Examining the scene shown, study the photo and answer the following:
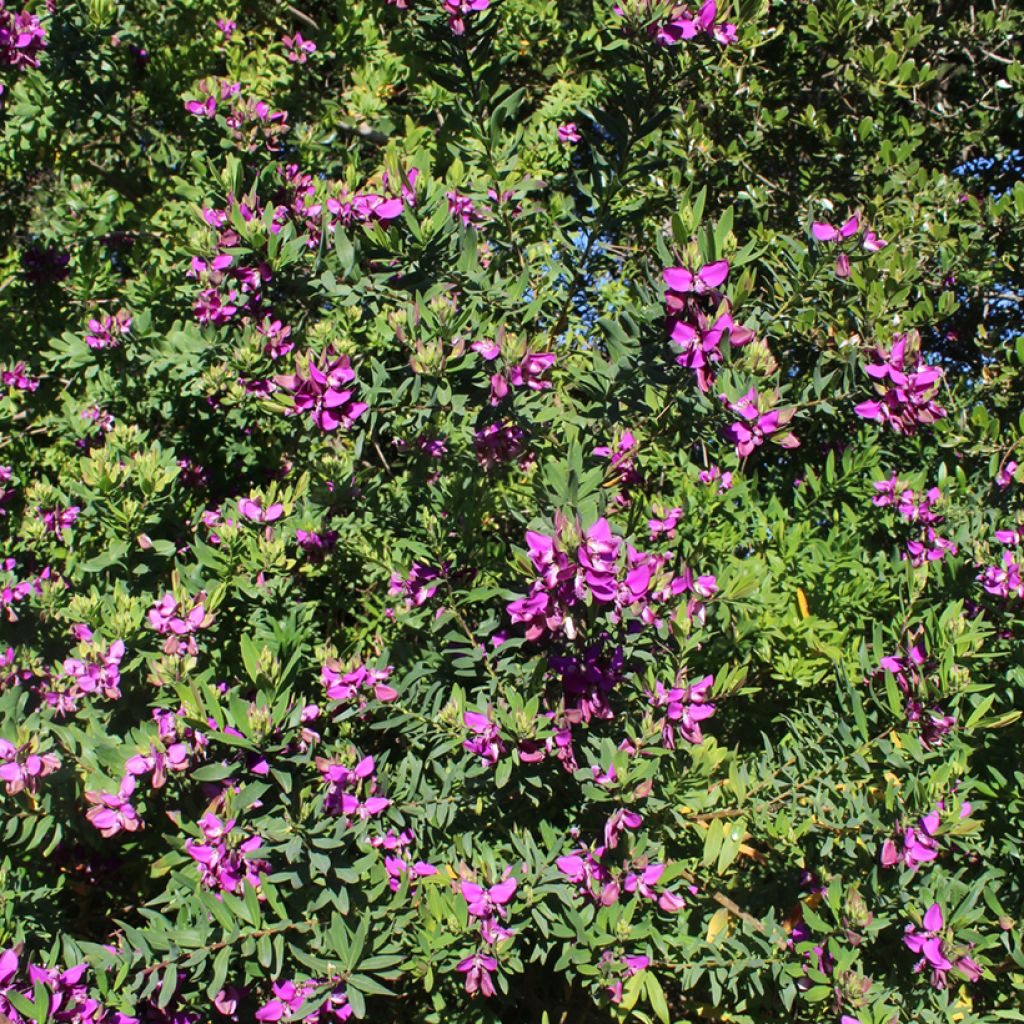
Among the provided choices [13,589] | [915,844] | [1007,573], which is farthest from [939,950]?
[13,589]

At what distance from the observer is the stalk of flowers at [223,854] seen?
6.29ft

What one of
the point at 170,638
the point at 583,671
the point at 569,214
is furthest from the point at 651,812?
the point at 569,214

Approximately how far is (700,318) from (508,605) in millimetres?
669

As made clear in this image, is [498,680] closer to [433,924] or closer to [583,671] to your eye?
[583,671]

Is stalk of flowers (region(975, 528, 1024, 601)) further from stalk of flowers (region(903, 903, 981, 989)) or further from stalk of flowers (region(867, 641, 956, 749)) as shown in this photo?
stalk of flowers (region(903, 903, 981, 989))

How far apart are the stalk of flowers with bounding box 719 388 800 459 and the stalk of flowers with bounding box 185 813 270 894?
1.24 m

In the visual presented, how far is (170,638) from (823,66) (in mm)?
3357

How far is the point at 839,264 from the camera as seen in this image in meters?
2.11

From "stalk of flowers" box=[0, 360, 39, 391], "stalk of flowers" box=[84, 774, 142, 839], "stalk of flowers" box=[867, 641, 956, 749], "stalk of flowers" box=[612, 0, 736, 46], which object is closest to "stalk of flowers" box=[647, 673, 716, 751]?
"stalk of flowers" box=[867, 641, 956, 749]

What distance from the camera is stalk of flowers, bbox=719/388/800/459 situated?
188 cm

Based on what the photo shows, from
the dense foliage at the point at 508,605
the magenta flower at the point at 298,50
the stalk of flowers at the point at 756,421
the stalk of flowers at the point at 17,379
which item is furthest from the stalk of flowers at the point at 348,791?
the magenta flower at the point at 298,50

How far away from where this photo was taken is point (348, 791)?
2.14 m

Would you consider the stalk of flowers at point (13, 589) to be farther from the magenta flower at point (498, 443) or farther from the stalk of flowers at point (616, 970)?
the stalk of flowers at point (616, 970)

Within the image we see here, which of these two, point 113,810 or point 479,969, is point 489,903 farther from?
point 113,810
